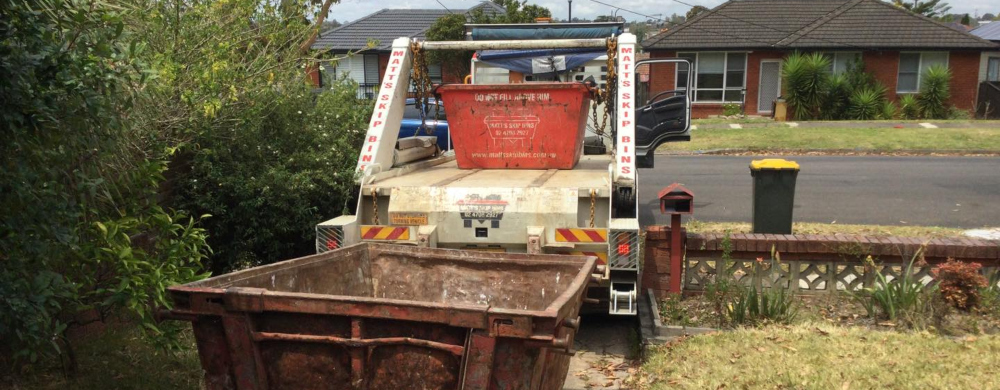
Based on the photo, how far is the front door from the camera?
2892 cm

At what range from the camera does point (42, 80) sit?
11.2 feet

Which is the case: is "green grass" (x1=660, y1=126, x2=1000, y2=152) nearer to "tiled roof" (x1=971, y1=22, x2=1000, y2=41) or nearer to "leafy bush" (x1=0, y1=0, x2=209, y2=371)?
"leafy bush" (x1=0, y1=0, x2=209, y2=371)

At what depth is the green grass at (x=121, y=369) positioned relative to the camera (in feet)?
15.3

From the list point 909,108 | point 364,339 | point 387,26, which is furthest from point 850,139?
point 387,26

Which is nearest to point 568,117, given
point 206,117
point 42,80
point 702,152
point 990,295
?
point 206,117

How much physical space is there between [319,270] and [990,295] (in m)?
4.80

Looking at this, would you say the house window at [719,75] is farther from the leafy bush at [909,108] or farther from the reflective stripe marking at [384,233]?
the reflective stripe marking at [384,233]

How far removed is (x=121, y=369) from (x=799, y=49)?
26.7 meters

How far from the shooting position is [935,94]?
26.9 m

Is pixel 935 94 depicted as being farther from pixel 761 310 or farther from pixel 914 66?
pixel 761 310

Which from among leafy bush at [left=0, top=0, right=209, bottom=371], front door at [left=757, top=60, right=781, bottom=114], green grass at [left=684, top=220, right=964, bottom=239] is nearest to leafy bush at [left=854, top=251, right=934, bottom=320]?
green grass at [left=684, top=220, right=964, bottom=239]

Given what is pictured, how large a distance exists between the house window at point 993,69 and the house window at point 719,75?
11.0m

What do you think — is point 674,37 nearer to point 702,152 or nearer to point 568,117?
point 702,152

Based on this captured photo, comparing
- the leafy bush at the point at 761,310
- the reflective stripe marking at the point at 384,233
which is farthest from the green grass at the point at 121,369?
the leafy bush at the point at 761,310
